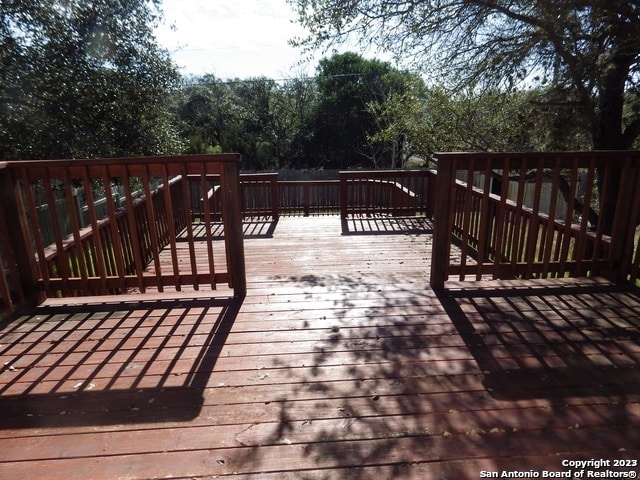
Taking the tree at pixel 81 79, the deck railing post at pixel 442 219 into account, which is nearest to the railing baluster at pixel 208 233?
the deck railing post at pixel 442 219

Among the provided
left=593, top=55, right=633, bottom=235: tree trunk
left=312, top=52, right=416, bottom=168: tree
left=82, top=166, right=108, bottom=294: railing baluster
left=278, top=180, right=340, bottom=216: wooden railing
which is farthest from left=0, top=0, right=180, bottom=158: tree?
A: left=312, top=52, right=416, bottom=168: tree

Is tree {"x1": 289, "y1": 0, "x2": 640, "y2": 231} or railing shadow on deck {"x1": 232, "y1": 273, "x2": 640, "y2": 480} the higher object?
tree {"x1": 289, "y1": 0, "x2": 640, "y2": 231}

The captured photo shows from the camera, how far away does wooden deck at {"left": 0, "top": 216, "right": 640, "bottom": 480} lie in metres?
1.71

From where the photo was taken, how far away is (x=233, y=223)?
3166 millimetres

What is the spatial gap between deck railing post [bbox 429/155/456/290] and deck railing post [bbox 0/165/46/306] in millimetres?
3289

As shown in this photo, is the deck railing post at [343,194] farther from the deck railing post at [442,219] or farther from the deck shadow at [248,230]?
the deck railing post at [442,219]

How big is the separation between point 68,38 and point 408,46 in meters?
5.58

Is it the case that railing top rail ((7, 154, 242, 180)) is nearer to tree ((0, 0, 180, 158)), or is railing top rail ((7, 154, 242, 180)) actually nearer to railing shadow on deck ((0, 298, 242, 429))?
railing shadow on deck ((0, 298, 242, 429))

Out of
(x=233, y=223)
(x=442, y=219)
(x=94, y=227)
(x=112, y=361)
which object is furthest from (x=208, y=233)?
(x=442, y=219)

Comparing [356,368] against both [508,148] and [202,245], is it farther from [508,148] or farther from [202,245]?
[508,148]

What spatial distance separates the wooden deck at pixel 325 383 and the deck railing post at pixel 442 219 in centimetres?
21

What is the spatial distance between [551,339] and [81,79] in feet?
26.0

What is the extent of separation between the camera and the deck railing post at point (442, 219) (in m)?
3.15

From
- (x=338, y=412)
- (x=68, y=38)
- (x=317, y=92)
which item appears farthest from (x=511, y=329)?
(x=317, y=92)
